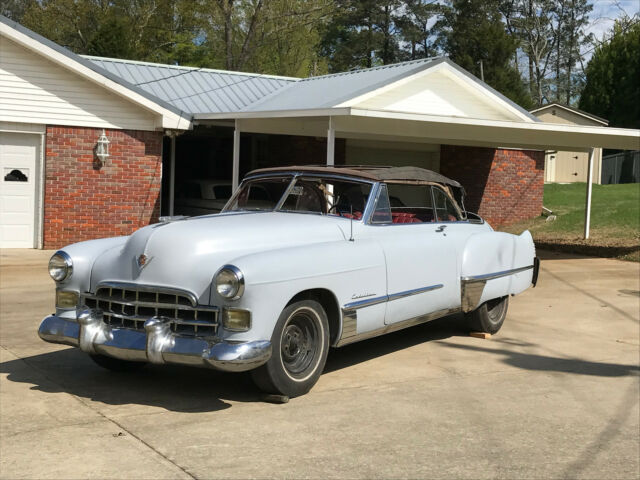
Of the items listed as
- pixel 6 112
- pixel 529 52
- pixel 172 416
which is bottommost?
pixel 172 416

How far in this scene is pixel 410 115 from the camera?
1364 cm

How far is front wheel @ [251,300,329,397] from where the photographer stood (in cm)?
587

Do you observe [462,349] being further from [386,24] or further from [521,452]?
[386,24]

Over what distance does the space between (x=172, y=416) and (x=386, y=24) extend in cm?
5349

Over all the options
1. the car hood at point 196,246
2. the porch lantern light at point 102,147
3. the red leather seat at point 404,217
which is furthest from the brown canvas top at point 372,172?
the porch lantern light at point 102,147

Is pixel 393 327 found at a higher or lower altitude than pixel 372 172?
lower

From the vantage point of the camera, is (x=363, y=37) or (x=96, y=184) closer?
(x=96, y=184)

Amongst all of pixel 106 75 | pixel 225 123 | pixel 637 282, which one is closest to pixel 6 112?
pixel 106 75

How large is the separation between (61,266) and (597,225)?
1749cm

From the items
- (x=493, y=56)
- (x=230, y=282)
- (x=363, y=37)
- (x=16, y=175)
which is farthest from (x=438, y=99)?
(x=363, y=37)

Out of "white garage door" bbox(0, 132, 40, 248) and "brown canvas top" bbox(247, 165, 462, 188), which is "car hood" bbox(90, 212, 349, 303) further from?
"white garage door" bbox(0, 132, 40, 248)

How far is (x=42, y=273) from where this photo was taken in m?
13.1

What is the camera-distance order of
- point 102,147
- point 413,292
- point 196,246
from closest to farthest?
point 196,246 < point 413,292 < point 102,147

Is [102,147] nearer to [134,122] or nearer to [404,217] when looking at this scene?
[134,122]
